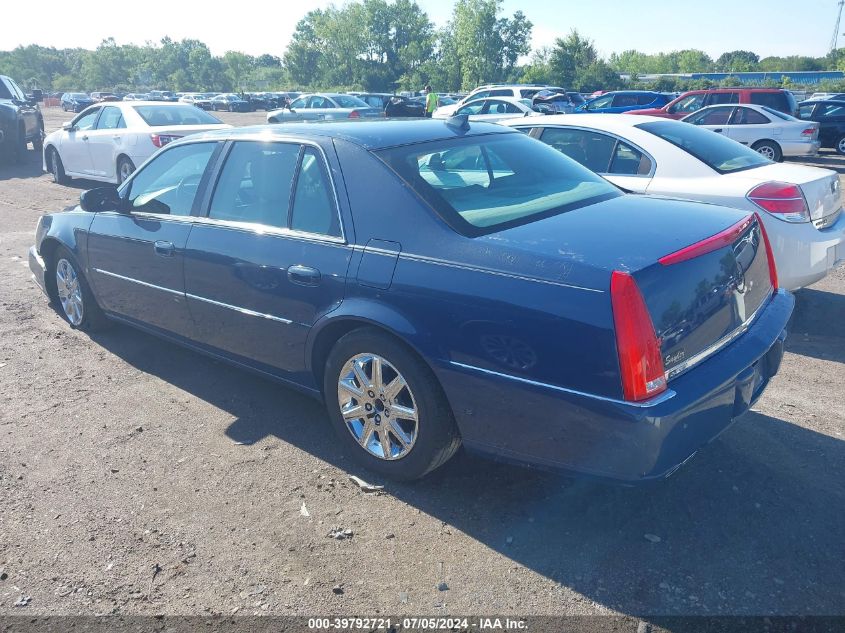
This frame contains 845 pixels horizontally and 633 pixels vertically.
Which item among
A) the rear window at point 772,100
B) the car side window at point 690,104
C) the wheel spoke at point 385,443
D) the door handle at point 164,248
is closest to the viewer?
the wheel spoke at point 385,443

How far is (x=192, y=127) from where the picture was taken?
11.5 meters

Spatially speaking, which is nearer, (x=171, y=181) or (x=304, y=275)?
(x=304, y=275)

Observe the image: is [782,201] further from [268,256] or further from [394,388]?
[268,256]

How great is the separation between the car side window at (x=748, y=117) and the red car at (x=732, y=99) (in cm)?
165

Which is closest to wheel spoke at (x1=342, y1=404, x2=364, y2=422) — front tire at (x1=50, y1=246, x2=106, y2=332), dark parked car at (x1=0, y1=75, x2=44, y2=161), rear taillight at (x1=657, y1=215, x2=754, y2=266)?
rear taillight at (x1=657, y1=215, x2=754, y2=266)

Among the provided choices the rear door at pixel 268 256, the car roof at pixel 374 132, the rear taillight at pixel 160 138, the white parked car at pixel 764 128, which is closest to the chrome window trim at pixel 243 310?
the rear door at pixel 268 256

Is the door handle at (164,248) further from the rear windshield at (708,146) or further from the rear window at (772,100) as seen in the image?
the rear window at (772,100)

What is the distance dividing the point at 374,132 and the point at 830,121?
18448 mm

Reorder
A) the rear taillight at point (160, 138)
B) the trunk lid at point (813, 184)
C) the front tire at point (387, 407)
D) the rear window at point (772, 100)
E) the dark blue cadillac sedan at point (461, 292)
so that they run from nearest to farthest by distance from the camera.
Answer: the dark blue cadillac sedan at point (461, 292), the front tire at point (387, 407), the trunk lid at point (813, 184), the rear taillight at point (160, 138), the rear window at point (772, 100)

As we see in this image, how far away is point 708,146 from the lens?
20.1ft

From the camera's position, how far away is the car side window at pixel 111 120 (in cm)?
1181

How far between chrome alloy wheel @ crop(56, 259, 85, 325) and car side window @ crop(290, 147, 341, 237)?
2652 mm

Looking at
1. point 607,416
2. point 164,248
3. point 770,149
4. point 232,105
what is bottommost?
point 232,105

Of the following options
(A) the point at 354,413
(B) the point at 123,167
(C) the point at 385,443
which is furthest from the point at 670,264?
(B) the point at 123,167
